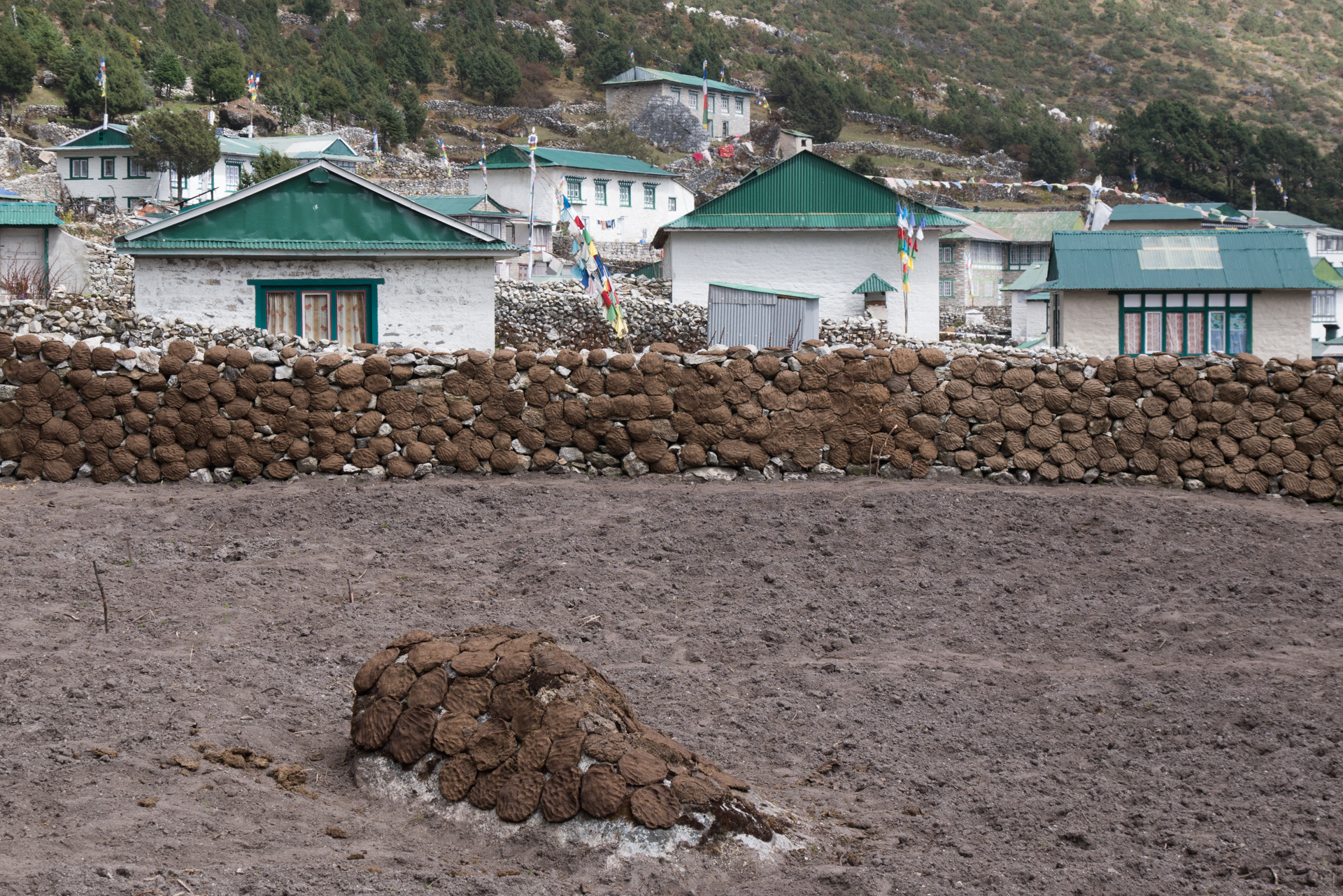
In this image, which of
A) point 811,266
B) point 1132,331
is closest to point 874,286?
point 811,266

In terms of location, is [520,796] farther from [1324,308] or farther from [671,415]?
[1324,308]

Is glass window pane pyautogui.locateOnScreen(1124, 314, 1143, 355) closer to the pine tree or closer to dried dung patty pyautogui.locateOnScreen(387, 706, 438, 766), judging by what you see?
dried dung patty pyautogui.locateOnScreen(387, 706, 438, 766)

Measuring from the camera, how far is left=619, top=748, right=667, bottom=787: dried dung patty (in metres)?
5.27

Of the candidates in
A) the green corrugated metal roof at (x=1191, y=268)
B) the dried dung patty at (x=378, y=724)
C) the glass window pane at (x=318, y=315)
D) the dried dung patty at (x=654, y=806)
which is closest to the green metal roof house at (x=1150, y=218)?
the green corrugated metal roof at (x=1191, y=268)

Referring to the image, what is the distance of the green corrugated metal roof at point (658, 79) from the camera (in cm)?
10304

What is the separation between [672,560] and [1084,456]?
17.7 ft

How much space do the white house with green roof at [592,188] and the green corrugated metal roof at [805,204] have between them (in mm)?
29942

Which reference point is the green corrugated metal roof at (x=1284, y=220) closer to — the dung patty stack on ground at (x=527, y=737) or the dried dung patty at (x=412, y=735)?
the dung patty stack on ground at (x=527, y=737)

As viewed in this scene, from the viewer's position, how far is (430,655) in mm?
6062

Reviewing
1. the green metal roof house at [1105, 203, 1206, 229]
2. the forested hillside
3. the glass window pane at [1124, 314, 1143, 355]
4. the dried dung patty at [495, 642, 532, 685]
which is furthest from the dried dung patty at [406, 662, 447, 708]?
the forested hillside

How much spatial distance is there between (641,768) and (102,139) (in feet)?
196

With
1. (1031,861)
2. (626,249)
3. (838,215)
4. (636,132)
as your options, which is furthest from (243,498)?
(636,132)

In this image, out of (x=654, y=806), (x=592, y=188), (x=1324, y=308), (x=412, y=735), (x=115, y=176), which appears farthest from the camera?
(x=592, y=188)

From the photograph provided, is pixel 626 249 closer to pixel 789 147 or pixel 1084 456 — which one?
pixel 789 147
